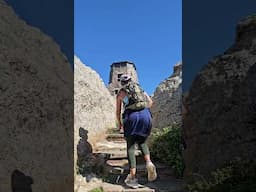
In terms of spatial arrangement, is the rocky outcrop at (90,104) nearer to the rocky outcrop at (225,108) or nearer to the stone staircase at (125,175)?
the stone staircase at (125,175)

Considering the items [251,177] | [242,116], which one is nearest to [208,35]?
[242,116]

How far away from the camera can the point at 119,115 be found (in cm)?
405

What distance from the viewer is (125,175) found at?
4613 mm

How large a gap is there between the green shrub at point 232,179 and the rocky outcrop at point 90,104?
2301 mm

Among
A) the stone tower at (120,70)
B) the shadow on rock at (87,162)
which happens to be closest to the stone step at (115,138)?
the shadow on rock at (87,162)

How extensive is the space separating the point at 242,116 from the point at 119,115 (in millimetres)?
1578

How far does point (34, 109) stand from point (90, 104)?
3.91 m

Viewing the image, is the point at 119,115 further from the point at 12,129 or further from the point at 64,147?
the point at 12,129

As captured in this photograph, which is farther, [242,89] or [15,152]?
[242,89]

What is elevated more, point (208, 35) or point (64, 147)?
point (208, 35)

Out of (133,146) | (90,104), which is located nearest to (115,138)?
(90,104)

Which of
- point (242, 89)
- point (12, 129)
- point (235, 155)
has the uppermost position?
point (242, 89)

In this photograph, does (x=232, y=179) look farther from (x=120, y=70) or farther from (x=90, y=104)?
(x=120, y=70)

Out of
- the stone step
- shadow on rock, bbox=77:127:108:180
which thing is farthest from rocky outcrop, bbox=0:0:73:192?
the stone step
